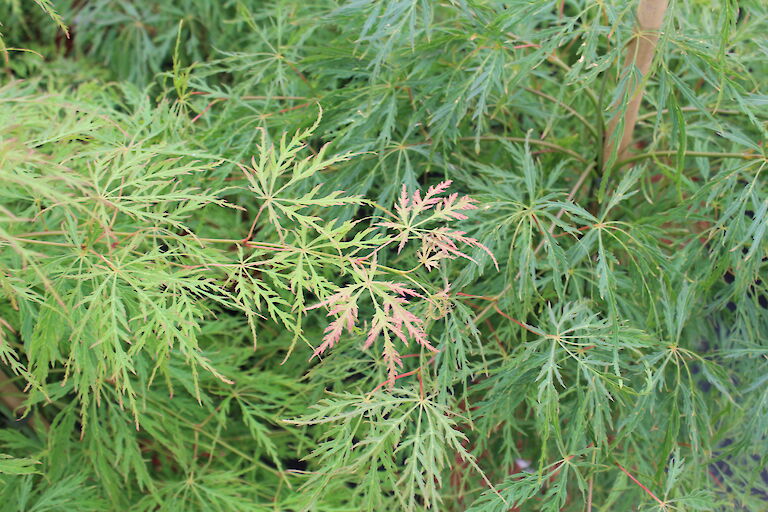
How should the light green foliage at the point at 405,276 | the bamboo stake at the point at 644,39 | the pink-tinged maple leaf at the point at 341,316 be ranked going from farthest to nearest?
1. the bamboo stake at the point at 644,39
2. the light green foliage at the point at 405,276
3. the pink-tinged maple leaf at the point at 341,316

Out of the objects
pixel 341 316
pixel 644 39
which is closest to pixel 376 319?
pixel 341 316

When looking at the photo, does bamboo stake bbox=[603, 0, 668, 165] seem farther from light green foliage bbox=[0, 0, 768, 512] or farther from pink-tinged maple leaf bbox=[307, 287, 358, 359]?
pink-tinged maple leaf bbox=[307, 287, 358, 359]

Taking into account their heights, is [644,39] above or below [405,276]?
above

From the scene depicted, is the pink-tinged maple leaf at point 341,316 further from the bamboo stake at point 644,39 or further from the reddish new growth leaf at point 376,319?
the bamboo stake at point 644,39

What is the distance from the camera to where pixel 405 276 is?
767 millimetres

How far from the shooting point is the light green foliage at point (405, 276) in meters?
0.76

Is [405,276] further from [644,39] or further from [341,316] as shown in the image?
[644,39]

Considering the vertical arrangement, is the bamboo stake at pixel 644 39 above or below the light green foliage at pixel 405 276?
above

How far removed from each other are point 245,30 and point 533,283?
3.76 ft

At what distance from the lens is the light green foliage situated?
76 centimetres

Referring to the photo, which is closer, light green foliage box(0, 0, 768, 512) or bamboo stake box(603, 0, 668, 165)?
light green foliage box(0, 0, 768, 512)

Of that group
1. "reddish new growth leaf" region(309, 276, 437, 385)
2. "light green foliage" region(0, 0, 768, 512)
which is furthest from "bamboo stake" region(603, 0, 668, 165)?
"reddish new growth leaf" region(309, 276, 437, 385)

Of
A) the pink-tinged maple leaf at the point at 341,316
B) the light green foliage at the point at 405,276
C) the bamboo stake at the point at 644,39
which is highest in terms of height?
the bamboo stake at the point at 644,39

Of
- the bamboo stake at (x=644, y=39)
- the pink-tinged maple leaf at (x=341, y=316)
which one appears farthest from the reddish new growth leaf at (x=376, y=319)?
the bamboo stake at (x=644, y=39)
